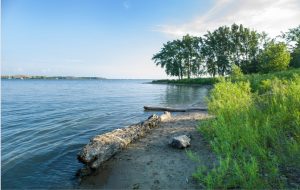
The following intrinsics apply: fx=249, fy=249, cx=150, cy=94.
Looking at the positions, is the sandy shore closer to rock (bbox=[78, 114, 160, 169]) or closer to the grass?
rock (bbox=[78, 114, 160, 169])

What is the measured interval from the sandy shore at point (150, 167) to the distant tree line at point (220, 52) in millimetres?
54114

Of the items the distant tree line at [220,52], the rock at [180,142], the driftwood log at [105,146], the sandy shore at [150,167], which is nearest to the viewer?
the sandy shore at [150,167]

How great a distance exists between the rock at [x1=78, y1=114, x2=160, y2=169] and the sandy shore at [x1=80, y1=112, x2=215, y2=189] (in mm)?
223

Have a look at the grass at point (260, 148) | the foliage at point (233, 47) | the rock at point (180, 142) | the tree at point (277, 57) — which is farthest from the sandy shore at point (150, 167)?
the foliage at point (233, 47)

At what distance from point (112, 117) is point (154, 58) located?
7793cm

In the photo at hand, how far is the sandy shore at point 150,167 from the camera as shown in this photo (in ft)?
22.3

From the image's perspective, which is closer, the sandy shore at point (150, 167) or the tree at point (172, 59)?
the sandy shore at point (150, 167)

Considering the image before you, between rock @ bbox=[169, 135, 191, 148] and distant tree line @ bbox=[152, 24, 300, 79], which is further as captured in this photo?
distant tree line @ bbox=[152, 24, 300, 79]

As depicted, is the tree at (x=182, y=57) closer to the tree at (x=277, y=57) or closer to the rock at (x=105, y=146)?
the tree at (x=277, y=57)

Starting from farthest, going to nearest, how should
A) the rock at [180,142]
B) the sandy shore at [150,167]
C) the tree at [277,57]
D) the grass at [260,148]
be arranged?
the tree at [277,57] → the rock at [180,142] → the sandy shore at [150,167] → the grass at [260,148]

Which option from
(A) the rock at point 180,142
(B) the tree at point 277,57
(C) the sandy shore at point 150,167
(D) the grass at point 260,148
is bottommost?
(C) the sandy shore at point 150,167

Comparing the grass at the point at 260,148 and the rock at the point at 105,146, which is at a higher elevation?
the grass at the point at 260,148

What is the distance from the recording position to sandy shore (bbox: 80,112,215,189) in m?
6.80

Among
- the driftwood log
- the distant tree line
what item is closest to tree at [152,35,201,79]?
the distant tree line
